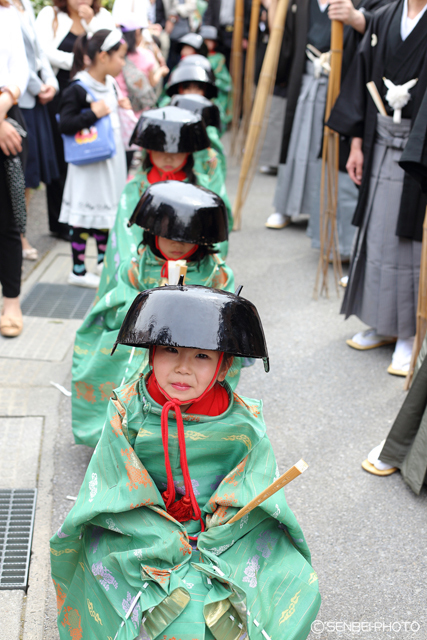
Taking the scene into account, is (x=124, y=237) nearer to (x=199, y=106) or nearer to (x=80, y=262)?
(x=80, y=262)

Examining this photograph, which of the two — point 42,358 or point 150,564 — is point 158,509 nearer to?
point 150,564

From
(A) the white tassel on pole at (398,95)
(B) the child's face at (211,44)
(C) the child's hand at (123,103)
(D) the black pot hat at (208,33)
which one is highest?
(A) the white tassel on pole at (398,95)

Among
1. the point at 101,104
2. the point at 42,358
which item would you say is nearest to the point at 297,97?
the point at 101,104

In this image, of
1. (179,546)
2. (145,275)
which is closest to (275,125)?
(145,275)

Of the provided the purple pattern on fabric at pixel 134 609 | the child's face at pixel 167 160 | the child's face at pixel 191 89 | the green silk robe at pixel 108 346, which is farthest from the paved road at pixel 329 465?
the child's face at pixel 191 89

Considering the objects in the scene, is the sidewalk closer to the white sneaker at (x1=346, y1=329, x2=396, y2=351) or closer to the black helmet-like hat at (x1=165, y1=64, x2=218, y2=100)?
the white sneaker at (x1=346, y1=329, x2=396, y2=351)

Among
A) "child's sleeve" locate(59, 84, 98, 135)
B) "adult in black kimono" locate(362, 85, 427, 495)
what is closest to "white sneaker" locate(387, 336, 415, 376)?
"adult in black kimono" locate(362, 85, 427, 495)

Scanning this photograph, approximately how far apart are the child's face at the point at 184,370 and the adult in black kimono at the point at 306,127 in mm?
3940

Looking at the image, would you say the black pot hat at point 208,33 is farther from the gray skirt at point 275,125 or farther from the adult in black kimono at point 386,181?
the adult in black kimono at point 386,181

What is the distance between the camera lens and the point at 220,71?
1051 centimetres

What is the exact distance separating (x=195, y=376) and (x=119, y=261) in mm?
1958

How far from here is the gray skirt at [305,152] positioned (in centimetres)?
616

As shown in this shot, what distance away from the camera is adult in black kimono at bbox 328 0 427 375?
3826 mm

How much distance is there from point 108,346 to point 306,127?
152 inches
